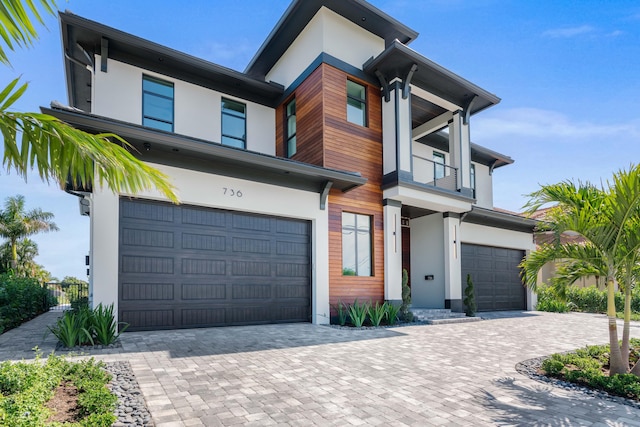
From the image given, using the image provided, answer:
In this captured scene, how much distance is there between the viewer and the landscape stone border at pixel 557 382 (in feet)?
14.4

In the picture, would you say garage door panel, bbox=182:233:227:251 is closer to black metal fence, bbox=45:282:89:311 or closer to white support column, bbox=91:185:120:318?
white support column, bbox=91:185:120:318

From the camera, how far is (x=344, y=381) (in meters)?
4.87

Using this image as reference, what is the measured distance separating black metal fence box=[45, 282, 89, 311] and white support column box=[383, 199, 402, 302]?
1175cm

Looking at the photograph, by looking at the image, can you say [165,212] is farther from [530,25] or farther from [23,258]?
[23,258]

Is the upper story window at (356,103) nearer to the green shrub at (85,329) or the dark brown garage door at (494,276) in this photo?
the dark brown garage door at (494,276)

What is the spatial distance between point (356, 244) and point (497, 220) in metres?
7.09

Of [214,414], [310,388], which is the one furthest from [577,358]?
[214,414]

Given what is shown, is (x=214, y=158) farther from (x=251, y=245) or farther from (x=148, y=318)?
(x=148, y=318)

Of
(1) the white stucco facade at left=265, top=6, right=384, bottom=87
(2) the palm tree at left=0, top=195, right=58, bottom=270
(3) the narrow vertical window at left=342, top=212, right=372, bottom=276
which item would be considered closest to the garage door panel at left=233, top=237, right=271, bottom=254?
(3) the narrow vertical window at left=342, top=212, right=372, bottom=276

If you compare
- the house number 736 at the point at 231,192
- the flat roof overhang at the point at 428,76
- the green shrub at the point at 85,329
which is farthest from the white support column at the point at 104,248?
the flat roof overhang at the point at 428,76

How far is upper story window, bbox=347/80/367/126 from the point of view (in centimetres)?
1159

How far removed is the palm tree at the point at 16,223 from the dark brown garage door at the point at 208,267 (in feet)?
83.9

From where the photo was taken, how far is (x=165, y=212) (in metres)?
8.48

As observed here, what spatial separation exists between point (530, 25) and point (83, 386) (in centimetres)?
1082
